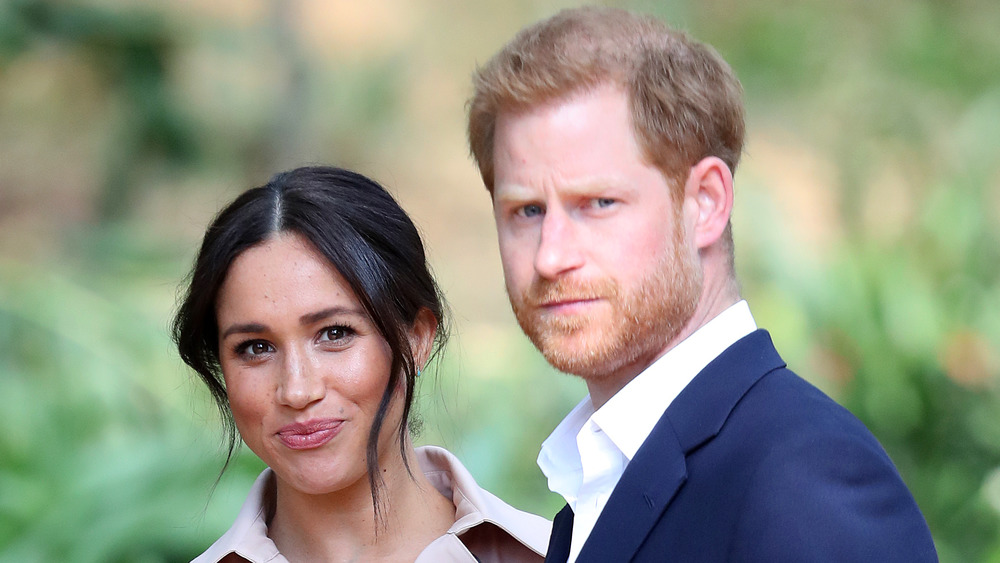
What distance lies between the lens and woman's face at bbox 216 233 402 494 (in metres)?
2.24

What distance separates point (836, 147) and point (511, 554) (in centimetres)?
421

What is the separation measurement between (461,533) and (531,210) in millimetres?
954

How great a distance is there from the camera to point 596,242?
1.69 metres

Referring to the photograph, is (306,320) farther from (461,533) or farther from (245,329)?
(461,533)

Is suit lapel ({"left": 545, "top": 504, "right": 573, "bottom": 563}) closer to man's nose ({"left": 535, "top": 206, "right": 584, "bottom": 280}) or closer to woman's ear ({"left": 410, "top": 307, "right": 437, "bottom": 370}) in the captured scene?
man's nose ({"left": 535, "top": 206, "right": 584, "bottom": 280})

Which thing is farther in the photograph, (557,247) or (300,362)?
(300,362)

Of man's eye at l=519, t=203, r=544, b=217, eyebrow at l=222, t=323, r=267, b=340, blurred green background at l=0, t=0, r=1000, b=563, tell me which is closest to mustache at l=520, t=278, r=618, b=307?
man's eye at l=519, t=203, r=544, b=217

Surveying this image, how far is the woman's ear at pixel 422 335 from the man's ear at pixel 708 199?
0.85 meters

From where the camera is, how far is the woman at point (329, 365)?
88.7 inches

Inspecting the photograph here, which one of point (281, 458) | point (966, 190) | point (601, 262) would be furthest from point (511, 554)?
point (966, 190)

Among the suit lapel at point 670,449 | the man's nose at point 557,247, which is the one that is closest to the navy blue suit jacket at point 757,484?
the suit lapel at point 670,449

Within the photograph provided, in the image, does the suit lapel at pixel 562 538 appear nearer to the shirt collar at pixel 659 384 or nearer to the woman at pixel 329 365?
the shirt collar at pixel 659 384

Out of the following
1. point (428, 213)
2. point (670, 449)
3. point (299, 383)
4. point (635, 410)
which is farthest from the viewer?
point (428, 213)

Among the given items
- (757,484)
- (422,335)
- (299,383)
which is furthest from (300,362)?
(757,484)
